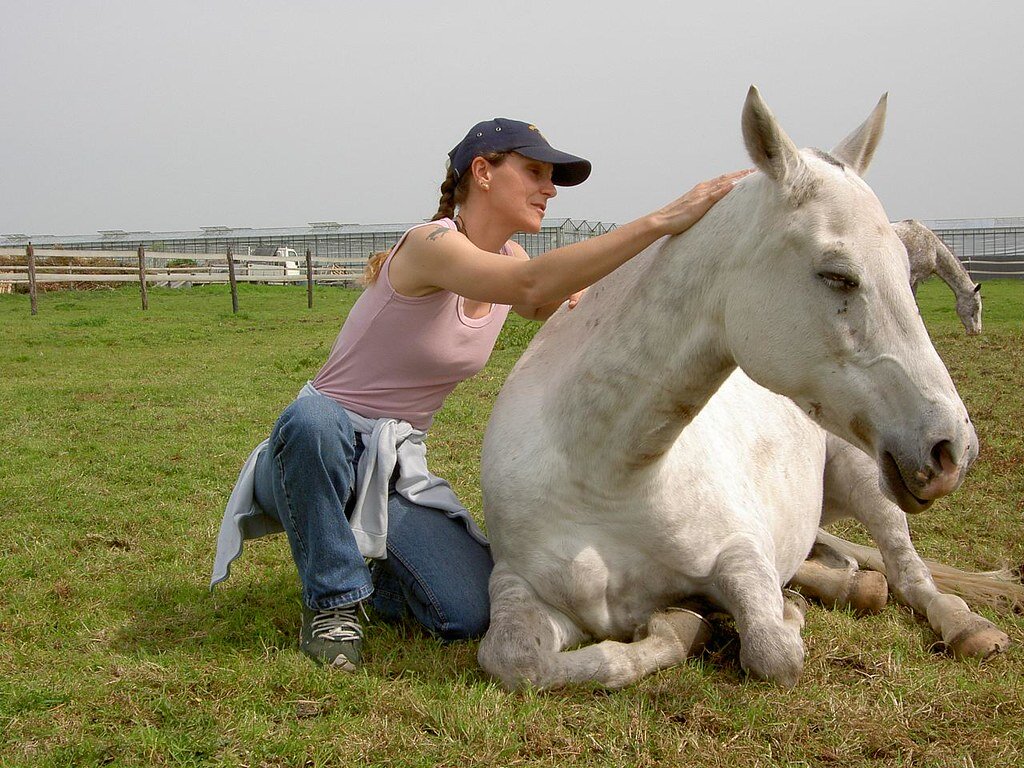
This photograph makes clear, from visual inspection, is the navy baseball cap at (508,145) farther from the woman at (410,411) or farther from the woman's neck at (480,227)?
the woman's neck at (480,227)

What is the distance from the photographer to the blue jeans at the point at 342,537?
2.95 metres

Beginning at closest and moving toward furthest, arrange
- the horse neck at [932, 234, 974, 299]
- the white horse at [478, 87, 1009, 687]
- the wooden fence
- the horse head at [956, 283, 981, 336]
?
the white horse at [478, 87, 1009, 687], the horse neck at [932, 234, 974, 299], the horse head at [956, 283, 981, 336], the wooden fence

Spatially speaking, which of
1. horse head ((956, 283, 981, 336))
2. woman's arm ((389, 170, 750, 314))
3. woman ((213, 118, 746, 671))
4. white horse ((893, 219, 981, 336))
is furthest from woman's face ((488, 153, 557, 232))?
horse head ((956, 283, 981, 336))

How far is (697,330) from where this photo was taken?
2488 millimetres

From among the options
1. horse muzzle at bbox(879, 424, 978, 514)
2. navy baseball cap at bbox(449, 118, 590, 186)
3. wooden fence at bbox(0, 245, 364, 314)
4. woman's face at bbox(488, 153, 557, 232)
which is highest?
navy baseball cap at bbox(449, 118, 590, 186)

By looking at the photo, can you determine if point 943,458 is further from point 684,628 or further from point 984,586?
point 984,586

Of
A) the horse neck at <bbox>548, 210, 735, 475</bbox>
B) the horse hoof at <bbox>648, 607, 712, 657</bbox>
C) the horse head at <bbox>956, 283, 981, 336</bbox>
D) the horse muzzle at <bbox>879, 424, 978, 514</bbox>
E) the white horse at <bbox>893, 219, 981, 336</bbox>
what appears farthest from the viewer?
the horse head at <bbox>956, 283, 981, 336</bbox>

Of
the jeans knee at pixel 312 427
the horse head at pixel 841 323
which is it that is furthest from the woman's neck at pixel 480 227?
the horse head at pixel 841 323

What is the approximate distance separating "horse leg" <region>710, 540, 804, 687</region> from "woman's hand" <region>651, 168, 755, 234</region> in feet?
3.20

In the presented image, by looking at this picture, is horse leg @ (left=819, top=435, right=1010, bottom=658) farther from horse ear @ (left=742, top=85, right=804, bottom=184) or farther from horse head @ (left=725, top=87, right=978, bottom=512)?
horse ear @ (left=742, top=85, right=804, bottom=184)

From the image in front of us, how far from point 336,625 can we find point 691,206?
64.8 inches

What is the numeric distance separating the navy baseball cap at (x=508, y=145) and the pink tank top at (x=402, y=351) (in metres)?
0.24

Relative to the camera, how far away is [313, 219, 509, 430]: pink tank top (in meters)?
3.19

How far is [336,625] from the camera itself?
2.92 meters
